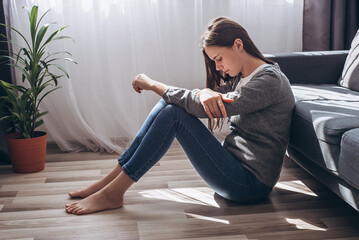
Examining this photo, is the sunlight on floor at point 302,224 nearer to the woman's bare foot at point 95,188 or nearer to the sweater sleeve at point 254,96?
the sweater sleeve at point 254,96

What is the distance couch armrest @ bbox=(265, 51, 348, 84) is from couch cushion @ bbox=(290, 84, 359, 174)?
37 cm

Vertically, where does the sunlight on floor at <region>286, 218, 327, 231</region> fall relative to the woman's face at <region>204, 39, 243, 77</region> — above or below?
below

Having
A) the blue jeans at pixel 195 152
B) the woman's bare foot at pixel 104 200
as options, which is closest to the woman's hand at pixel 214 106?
the blue jeans at pixel 195 152

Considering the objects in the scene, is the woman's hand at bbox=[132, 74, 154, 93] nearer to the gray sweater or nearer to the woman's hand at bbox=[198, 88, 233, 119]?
the gray sweater

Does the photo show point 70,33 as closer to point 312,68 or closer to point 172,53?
point 172,53

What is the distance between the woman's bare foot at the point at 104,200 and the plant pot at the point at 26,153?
23.4 inches

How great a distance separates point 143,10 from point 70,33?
0.49m

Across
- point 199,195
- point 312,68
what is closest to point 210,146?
point 199,195

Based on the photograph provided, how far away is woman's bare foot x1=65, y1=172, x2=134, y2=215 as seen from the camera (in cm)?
167

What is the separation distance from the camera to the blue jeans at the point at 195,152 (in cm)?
156

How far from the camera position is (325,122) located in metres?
1.48

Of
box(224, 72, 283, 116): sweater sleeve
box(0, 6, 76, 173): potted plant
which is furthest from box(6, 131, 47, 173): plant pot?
box(224, 72, 283, 116): sweater sleeve

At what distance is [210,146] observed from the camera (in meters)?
1.56

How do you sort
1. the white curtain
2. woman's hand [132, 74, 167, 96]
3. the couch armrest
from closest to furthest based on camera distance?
woman's hand [132, 74, 167, 96] < the couch armrest < the white curtain
